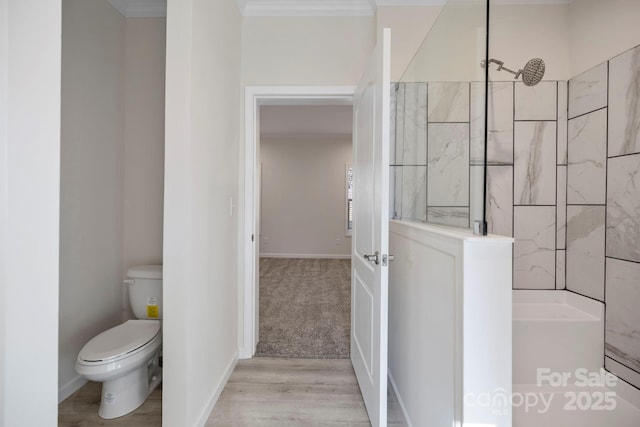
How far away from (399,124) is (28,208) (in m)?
1.87

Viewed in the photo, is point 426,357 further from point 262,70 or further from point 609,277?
point 262,70

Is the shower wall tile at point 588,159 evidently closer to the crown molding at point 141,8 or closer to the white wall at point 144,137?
the white wall at point 144,137

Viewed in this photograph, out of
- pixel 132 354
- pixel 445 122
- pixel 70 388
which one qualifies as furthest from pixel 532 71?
pixel 70 388

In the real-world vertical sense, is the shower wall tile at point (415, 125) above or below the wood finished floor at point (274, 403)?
above

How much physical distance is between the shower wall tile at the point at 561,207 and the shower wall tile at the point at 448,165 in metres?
1.33

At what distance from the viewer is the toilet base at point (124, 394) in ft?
5.41

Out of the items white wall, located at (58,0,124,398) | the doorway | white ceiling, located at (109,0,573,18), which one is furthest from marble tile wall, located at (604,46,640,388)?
the doorway

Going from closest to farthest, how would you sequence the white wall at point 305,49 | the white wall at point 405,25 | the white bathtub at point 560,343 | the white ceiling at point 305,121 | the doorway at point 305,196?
the white bathtub at point 560,343 → the white wall at point 405,25 → the white wall at point 305,49 → the white ceiling at point 305,121 → the doorway at point 305,196

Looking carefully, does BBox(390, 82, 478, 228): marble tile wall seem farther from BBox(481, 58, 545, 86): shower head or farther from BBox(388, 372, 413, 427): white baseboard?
BBox(388, 372, 413, 427): white baseboard

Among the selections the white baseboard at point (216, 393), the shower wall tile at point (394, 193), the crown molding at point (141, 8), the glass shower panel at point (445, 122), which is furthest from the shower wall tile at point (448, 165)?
the crown molding at point (141, 8)

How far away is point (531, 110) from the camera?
7.23 feet

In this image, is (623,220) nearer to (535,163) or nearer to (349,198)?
(535,163)

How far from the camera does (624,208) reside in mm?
1785

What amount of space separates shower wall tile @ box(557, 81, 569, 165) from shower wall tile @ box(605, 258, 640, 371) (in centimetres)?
79
